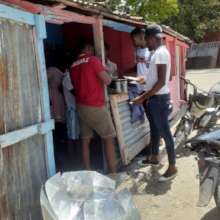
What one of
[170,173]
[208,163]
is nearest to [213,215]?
[208,163]

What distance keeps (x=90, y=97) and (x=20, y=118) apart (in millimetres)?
1661

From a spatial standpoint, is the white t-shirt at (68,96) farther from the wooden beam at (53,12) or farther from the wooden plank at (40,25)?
the wooden plank at (40,25)

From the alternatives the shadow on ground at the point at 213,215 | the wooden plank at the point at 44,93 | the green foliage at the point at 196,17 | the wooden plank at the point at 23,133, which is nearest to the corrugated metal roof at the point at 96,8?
the wooden plank at the point at 44,93

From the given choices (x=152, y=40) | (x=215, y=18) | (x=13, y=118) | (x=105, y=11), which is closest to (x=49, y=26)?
(x=105, y=11)

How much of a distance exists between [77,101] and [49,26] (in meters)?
1.97

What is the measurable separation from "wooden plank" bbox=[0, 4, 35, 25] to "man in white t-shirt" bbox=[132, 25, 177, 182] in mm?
1820

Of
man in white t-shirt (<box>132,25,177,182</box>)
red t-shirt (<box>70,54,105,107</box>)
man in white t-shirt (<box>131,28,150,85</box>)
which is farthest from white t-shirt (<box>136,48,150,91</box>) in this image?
red t-shirt (<box>70,54,105,107</box>)

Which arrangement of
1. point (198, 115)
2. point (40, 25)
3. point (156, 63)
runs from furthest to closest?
point (198, 115) → point (156, 63) → point (40, 25)

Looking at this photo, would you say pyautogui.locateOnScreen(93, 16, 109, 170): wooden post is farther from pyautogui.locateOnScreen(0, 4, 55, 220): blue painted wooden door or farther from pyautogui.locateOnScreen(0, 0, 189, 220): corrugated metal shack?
pyautogui.locateOnScreen(0, 4, 55, 220): blue painted wooden door

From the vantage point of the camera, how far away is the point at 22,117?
383 centimetres

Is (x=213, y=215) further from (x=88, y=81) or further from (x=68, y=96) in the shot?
(x=68, y=96)

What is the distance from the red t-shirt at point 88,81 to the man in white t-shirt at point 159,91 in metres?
0.58

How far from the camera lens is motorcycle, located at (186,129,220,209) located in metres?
3.85

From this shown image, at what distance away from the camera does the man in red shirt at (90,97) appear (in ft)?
17.3
